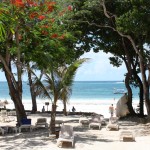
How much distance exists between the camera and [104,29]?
84.5 feet

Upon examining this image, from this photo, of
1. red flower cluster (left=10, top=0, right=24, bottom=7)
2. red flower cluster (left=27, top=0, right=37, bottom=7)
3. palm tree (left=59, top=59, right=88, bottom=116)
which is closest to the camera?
palm tree (left=59, top=59, right=88, bottom=116)

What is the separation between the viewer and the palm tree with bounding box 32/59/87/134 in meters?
16.1

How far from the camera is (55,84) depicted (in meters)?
16.5

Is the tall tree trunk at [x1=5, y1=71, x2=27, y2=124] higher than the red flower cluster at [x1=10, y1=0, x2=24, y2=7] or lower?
lower

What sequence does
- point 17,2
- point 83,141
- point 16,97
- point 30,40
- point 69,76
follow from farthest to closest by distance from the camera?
point 16,97 → point 30,40 → point 17,2 → point 69,76 → point 83,141

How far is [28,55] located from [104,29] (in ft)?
28.3

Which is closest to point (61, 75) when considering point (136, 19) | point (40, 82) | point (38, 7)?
point (40, 82)

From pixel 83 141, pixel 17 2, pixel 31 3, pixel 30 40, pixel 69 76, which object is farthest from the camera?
pixel 30 40

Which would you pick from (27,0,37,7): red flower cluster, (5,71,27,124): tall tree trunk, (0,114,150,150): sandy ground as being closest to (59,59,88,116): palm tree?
→ (0,114,150,150): sandy ground

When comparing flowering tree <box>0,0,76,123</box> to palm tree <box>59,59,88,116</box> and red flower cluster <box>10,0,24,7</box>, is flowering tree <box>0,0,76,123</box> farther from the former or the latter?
palm tree <box>59,59,88,116</box>

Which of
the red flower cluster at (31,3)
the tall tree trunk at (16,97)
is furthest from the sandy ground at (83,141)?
the red flower cluster at (31,3)

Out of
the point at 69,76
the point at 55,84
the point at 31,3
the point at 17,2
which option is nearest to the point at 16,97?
the point at 55,84

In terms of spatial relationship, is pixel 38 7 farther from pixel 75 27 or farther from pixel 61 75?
pixel 75 27

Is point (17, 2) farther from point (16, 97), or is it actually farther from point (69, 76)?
point (16, 97)
